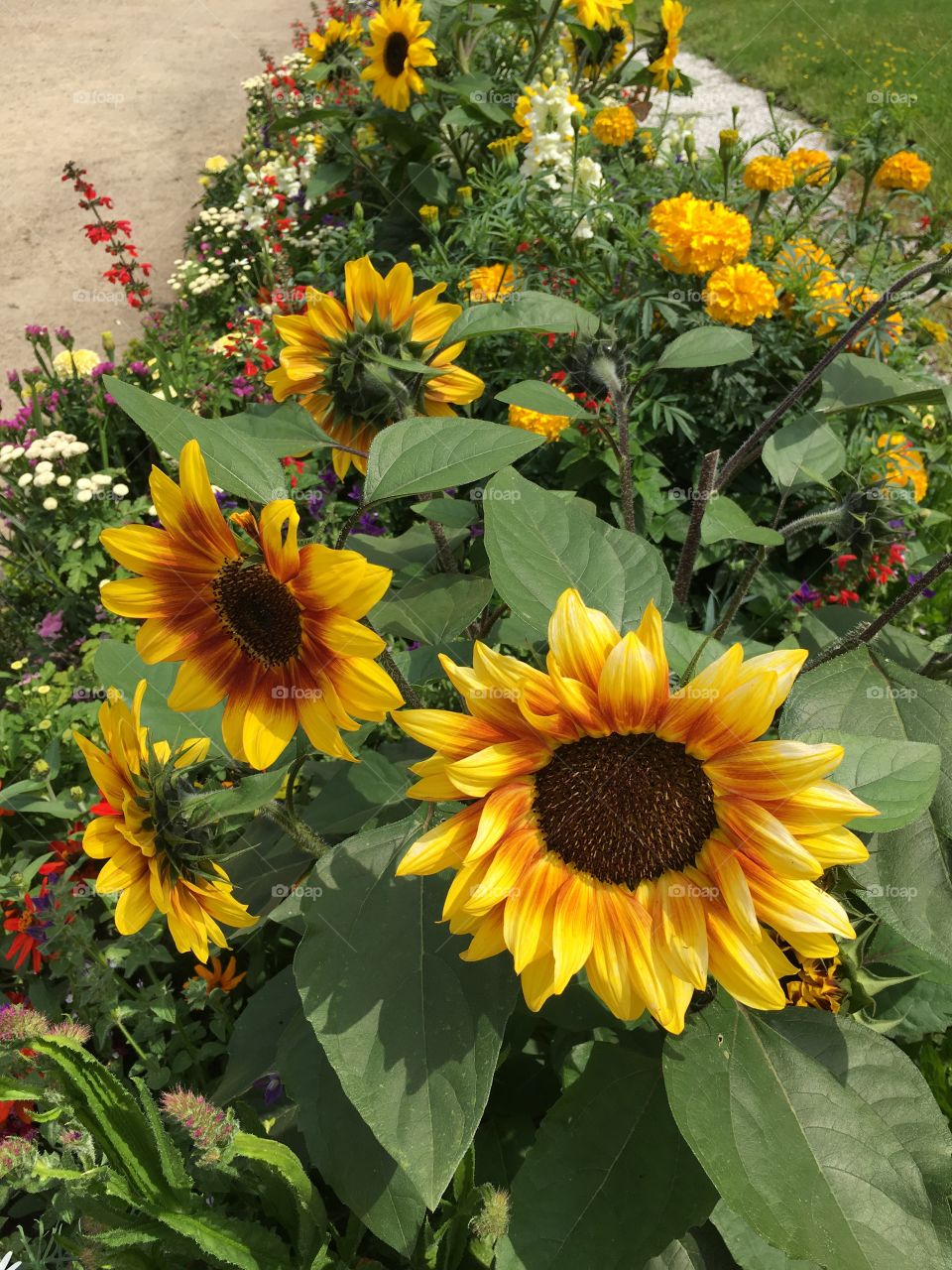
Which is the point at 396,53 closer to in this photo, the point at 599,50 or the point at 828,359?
the point at 599,50

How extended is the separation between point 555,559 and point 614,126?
2514mm

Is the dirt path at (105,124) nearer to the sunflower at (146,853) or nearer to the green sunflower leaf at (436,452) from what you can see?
the sunflower at (146,853)

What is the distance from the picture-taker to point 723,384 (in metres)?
2.40

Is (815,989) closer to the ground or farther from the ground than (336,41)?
closer to the ground

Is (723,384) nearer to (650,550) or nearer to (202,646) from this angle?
(650,550)

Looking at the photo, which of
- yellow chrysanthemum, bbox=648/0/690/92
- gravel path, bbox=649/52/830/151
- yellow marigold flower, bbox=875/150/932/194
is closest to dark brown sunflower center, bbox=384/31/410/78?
yellow chrysanthemum, bbox=648/0/690/92

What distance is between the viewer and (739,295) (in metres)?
2.20

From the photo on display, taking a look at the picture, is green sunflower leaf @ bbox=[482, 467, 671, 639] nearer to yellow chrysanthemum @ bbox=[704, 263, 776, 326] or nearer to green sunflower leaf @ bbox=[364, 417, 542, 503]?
green sunflower leaf @ bbox=[364, 417, 542, 503]

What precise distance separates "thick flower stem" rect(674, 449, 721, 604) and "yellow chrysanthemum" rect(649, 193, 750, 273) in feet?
3.30

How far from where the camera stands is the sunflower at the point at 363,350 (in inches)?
49.6

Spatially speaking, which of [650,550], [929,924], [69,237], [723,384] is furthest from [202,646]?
[69,237]

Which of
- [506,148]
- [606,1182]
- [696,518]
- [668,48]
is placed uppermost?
[668,48]

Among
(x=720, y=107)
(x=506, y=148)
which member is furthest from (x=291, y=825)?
(x=720, y=107)

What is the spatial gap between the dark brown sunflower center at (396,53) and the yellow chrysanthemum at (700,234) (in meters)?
1.42
